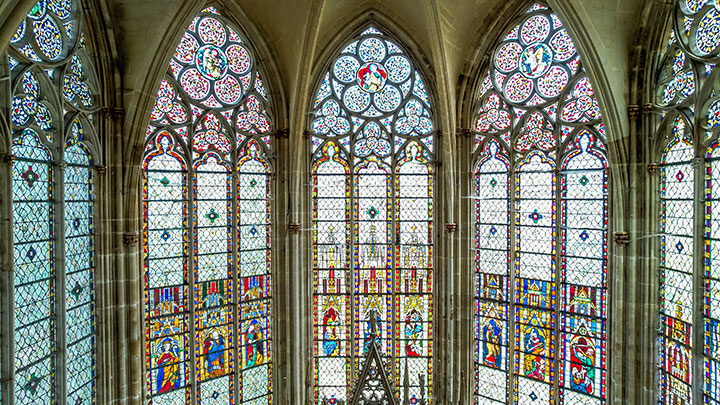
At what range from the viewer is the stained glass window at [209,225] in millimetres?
10844

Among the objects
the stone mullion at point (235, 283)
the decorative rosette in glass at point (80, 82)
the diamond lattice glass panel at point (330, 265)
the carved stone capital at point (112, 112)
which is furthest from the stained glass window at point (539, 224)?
the decorative rosette in glass at point (80, 82)

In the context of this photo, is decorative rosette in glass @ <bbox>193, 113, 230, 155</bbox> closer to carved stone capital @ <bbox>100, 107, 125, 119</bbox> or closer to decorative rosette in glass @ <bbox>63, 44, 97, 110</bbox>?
carved stone capital @ <bbox>100, 107, 125, 119</bbox>

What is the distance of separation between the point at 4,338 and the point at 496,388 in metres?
9.84

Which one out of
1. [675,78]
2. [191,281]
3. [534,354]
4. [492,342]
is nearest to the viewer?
[675,78]

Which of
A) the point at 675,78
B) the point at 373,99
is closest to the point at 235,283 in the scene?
the point at 373,99

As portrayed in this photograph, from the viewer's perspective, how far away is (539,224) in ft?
37.9

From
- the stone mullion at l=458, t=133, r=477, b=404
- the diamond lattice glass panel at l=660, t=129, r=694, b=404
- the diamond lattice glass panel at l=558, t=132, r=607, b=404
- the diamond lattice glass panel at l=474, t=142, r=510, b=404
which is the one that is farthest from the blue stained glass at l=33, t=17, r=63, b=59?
the diamond lattice glass panel at l=660, t=129, r=694, b=404

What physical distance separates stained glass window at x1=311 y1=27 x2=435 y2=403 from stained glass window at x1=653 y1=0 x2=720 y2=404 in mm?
5131

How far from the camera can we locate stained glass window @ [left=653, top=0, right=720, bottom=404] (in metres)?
8.20

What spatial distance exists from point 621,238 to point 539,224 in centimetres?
204

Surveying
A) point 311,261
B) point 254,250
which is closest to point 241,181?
point 254,250

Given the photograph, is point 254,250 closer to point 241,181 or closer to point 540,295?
point 241,181

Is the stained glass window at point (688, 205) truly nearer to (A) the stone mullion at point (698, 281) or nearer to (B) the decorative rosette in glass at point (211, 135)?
(A) the stone mullion at point (698, 281)

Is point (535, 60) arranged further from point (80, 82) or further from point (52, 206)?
point (52, 206)
